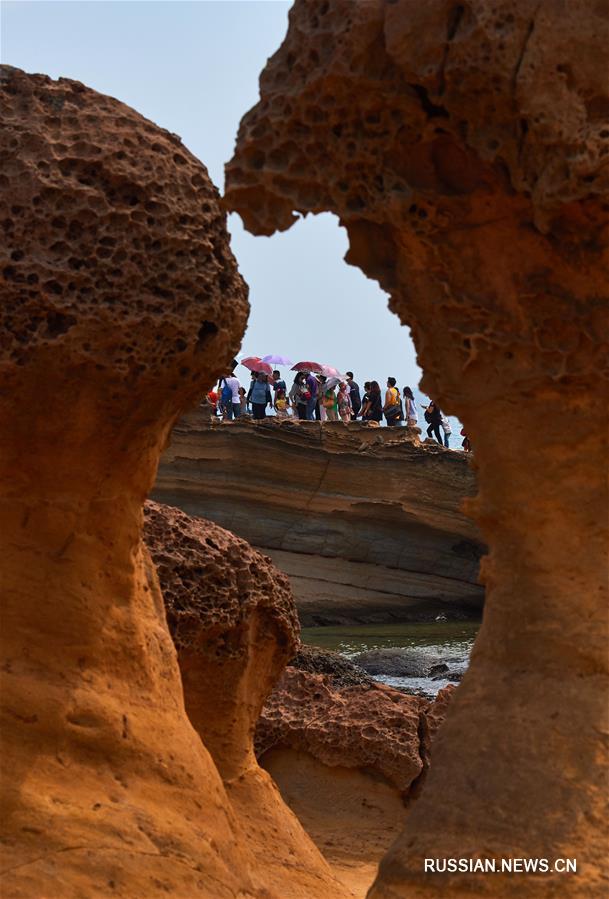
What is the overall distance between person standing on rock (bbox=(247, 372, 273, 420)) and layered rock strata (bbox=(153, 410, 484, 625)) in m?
0.89

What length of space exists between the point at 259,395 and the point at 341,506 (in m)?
1.81

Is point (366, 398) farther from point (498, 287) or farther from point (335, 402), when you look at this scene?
point (498, 287)

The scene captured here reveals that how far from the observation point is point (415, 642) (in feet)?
49.4

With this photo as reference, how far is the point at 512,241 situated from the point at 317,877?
7.55 ft

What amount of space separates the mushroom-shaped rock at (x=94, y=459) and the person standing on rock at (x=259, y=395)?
14.3 meters

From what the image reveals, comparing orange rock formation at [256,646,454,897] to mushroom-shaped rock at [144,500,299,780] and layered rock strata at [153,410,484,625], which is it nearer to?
mushroom-shaped rock at [144,500,299,780]

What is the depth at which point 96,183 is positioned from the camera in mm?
3758

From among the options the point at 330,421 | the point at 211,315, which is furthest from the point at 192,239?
the point at 330,421

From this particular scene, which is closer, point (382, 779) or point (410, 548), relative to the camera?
point (382, 779)

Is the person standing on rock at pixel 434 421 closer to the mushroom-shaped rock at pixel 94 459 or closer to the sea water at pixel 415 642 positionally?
the sea water at pixel 415 642

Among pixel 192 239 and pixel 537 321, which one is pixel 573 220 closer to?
pixel 537 321

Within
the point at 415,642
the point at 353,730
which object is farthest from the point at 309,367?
the point at 353,730

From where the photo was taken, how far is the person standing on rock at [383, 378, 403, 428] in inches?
754

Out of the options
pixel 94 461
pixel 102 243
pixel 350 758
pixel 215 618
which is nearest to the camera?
pixel 102 243
